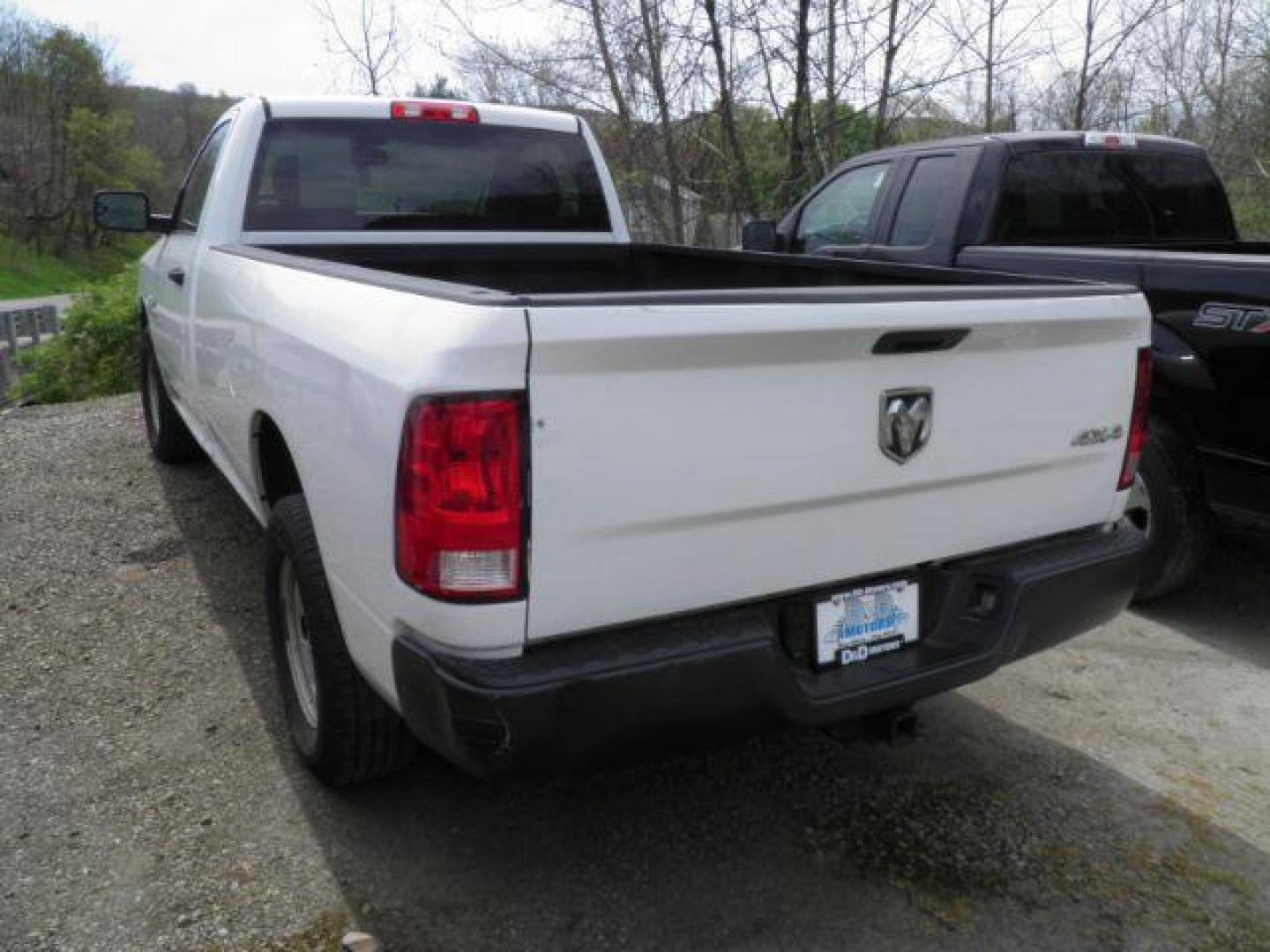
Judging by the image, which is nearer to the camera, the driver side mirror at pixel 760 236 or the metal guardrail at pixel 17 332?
the driver side mirror at pixel 760 236

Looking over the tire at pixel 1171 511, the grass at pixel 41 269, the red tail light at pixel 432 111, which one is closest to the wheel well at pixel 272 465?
the red tail light at pixel 432 111

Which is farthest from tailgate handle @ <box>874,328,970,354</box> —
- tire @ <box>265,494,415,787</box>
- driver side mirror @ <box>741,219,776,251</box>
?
driver side mirror @ <box>741,219,776,251</box>

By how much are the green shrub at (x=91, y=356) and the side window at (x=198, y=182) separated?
630cm

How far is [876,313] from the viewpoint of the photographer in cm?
228

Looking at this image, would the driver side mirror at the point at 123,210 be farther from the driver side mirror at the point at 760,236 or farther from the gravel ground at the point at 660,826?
the driver side mirror at the point at 760,236

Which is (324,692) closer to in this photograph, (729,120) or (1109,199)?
(1109,199)

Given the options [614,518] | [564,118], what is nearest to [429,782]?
[614,518]

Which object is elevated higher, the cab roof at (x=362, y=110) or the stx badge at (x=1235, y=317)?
the cab roof at (x=362, y=110)

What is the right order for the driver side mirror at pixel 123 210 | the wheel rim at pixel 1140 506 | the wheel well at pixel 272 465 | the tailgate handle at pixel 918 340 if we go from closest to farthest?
the tailgate handle at pixel 918 340 → the wheel well at pixel 272 465 → the wheel rim at pixel 1140 506 → the driver side mirror at pixel 123 210

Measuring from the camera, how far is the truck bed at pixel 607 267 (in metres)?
3.63

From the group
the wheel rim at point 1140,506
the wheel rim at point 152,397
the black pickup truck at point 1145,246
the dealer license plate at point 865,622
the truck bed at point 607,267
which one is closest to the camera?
the dealer license plate at point 865,622

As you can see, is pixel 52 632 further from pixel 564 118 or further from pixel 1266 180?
pixel 1266 180

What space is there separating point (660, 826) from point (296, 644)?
117 centimetres

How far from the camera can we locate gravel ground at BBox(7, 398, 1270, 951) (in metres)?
2.54
